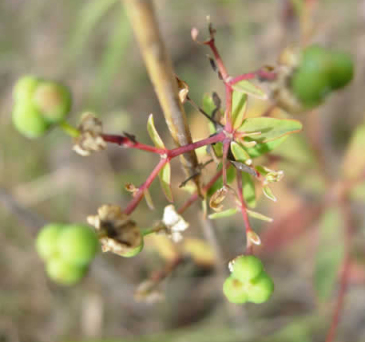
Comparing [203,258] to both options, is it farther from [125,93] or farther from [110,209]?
[125,93]

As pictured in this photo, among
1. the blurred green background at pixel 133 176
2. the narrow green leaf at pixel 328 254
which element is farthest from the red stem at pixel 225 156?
the narrow green leaf at pixel 328 254

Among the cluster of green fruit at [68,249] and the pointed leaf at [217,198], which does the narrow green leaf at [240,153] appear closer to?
the pointed leaf at [217,198]

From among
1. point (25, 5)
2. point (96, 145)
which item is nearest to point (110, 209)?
point (96, 145)

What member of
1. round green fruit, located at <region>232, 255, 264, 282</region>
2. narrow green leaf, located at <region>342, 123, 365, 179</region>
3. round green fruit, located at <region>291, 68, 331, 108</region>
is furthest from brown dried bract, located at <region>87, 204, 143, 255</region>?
narrow green leaf, located at <region>342, 123, 365, 179</region>

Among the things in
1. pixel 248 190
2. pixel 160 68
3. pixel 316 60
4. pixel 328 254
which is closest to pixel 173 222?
pixel 248 190

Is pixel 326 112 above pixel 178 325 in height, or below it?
above

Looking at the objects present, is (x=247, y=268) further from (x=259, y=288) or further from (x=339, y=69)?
(x=339, y=69)

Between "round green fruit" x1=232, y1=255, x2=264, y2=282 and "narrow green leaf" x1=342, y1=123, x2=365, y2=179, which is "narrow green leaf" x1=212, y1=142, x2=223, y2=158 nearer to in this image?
"round green fruit" x1=232, y1=255, x2=264, y2=282
